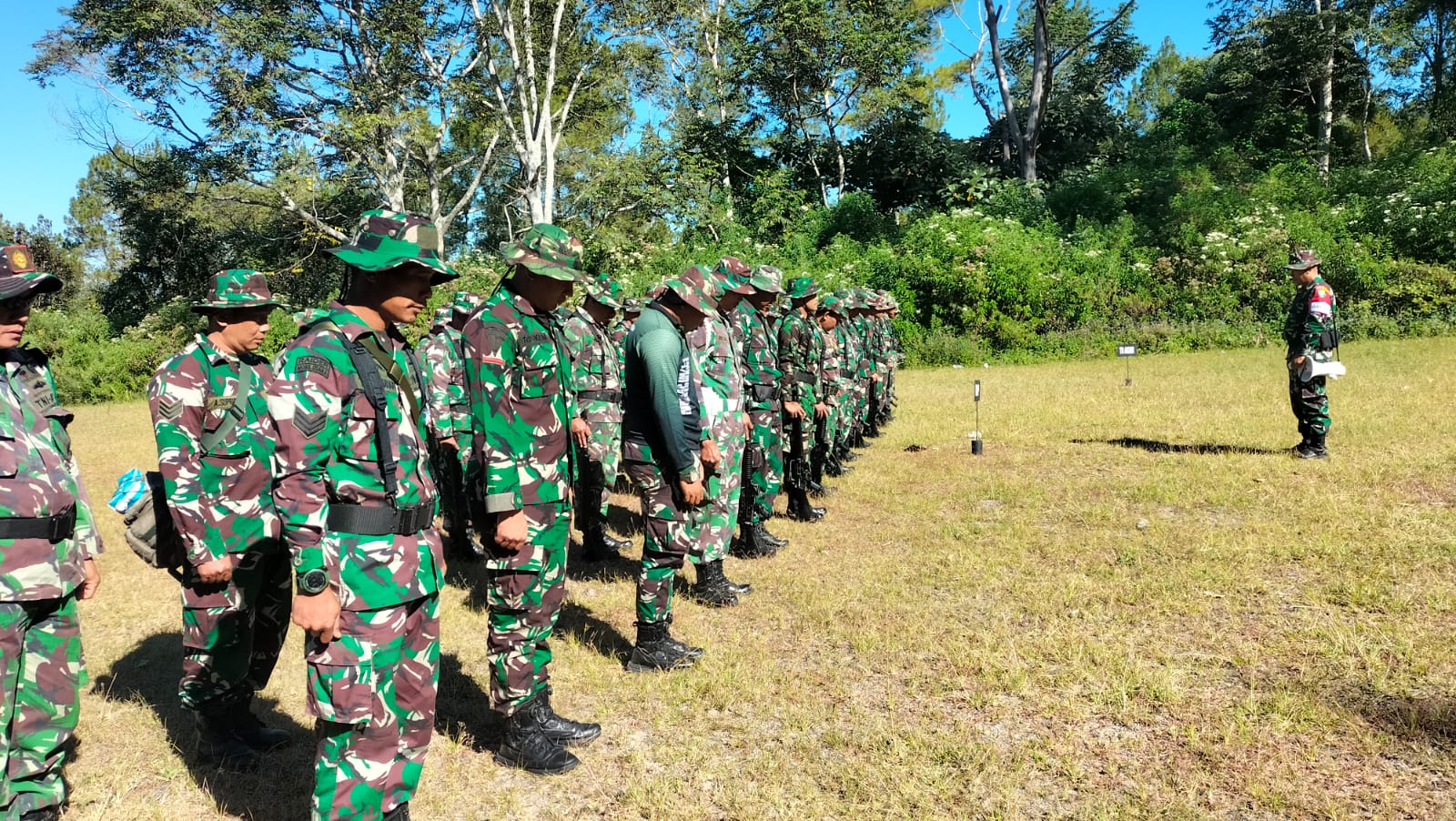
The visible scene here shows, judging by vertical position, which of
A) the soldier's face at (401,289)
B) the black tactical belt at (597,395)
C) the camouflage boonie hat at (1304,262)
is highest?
the camouflage boonie hat at (1304,262)

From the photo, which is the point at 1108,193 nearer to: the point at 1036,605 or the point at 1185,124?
the point at 1185,124

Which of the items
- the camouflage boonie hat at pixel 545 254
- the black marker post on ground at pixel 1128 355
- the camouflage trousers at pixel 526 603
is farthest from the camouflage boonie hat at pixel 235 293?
the black marker post on ground at pixel 1128 355

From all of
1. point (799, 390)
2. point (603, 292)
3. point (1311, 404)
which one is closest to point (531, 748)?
point (799, 390)

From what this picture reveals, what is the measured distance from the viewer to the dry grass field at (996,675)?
3297 millimetres

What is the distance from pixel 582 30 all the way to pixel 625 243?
6272 mm

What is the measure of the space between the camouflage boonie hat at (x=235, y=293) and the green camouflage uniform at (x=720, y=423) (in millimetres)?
2255

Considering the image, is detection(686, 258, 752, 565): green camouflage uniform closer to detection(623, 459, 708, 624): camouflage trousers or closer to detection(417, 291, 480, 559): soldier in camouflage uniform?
detection(623, 459, 708, 624): camouflage trousers

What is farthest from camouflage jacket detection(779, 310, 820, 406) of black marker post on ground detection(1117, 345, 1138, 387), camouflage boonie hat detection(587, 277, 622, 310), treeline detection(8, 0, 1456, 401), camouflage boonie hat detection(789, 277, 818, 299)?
treeline detection(8, 0, 1456, 401)

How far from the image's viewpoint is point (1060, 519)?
A: 22.8 ft

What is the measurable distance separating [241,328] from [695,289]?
227 centimetres

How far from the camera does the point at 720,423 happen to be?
16.5 feet

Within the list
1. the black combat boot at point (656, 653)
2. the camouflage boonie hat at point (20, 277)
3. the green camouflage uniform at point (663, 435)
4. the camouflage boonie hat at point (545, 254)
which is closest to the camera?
the camouflage boonie hat at point (20, 277)

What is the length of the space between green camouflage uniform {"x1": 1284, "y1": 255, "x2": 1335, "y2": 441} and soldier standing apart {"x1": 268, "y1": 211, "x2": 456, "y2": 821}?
27.8 feet

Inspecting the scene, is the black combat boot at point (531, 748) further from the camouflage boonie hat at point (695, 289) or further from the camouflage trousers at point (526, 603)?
the camouflage boonie hat at point (695, 289)
